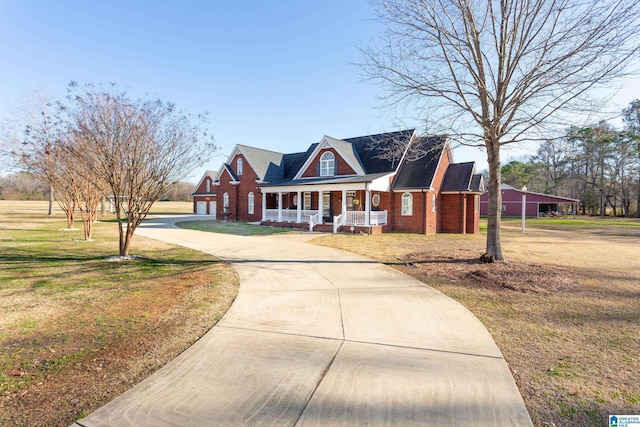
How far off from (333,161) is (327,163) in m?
0.51

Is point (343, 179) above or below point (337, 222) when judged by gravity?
above

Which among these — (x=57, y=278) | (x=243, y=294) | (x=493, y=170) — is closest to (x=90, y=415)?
(x=243, y=294)

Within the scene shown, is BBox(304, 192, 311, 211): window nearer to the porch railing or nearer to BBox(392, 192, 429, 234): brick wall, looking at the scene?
the porch railing

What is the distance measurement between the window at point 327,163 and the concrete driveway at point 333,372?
17574mm

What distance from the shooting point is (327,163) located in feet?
75.8

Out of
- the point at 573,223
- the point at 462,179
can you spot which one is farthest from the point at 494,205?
the point at 573,223

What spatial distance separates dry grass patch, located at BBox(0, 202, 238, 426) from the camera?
2.97 meters

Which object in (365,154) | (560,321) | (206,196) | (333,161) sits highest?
(365,154)

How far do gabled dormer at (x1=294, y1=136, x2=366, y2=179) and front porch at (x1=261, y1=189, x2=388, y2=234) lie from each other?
1.50m

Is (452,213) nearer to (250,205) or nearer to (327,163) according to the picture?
(327,163)

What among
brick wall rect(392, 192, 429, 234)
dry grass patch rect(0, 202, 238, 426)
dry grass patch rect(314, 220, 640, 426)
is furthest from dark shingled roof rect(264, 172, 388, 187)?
dry grass patch rect(0, 202, 238, 426)

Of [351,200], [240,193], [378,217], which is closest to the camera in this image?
[378,217]

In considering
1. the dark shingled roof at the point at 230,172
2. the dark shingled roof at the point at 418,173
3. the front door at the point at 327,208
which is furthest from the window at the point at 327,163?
the dark shingled roof at the point at 230,172

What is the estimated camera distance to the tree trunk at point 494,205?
32.0ft
